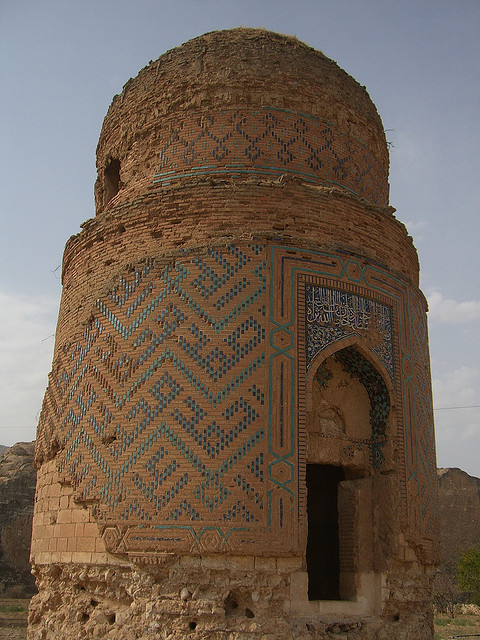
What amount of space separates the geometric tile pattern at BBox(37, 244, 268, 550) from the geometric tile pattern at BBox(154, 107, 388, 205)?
1482 mm

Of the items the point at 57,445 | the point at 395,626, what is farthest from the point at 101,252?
the point at 395,626

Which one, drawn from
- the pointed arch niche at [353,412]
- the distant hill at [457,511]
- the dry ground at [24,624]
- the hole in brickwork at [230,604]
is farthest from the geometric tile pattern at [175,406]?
the distant hill at [457,511]

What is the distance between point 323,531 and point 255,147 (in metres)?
5.03

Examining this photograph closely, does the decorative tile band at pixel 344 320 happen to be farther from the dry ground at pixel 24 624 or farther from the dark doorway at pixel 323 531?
the dry ground at pixel 24 624

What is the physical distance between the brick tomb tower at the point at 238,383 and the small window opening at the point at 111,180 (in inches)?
26.0

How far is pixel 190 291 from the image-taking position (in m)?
6.90

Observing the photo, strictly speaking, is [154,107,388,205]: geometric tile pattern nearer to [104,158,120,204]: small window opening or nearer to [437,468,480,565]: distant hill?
[104,158,120,204]: small window opening

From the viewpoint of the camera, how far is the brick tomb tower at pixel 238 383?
20.1 ft

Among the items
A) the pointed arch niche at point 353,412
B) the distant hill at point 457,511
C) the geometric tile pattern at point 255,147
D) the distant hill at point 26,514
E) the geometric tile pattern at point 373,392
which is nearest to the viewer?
the pointed arch niche at point 353,412

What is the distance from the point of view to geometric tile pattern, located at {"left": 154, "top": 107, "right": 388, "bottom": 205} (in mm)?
8000

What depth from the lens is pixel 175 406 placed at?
6496 millimetres

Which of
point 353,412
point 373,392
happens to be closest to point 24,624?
point 353,412

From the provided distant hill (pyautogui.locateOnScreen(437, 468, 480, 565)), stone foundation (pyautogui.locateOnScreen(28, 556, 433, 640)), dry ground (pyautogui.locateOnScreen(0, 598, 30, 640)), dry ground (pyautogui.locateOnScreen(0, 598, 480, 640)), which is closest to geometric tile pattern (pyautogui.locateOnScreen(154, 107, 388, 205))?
stone foundation (pyautogui.locateOnScreen(28, 556, 433, 640))

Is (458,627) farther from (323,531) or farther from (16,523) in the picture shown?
(16,523)
